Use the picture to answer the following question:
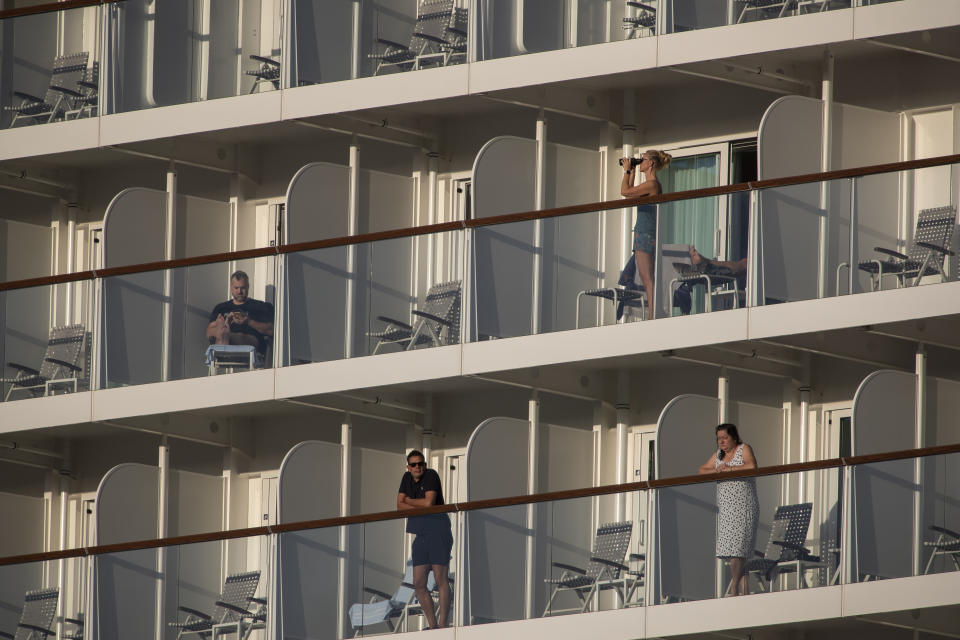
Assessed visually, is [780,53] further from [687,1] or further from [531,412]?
[531,412]

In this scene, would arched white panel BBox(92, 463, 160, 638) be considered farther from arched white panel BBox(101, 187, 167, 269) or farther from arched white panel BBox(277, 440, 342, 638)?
arched white panel BBox(101, 187, 167, 269)

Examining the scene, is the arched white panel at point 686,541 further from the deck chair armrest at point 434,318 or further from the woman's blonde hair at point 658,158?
the woman's blonde hair at point 658,158

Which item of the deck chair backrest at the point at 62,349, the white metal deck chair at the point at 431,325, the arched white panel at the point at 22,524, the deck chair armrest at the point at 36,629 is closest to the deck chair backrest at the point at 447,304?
the white metal deck chair at the point at 431,325

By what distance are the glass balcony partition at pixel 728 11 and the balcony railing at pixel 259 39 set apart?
0.01 metres

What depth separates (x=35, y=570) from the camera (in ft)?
108

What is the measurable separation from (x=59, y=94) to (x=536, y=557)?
29.1 feet

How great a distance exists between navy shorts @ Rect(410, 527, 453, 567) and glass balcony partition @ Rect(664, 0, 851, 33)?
223 inches

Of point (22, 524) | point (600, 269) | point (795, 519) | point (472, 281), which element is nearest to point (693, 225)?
point (600, 269)

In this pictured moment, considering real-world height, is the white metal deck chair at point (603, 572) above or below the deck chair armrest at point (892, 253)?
below

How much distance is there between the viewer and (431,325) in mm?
32219

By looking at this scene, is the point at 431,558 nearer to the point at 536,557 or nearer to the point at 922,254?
the point at 536,557

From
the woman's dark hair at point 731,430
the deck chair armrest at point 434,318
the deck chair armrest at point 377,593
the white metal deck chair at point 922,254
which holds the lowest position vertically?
the deck chair armrest at point 377,593

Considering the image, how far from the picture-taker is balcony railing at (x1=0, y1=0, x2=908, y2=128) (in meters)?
32.6

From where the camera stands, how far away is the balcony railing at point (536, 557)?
28.9 meters
